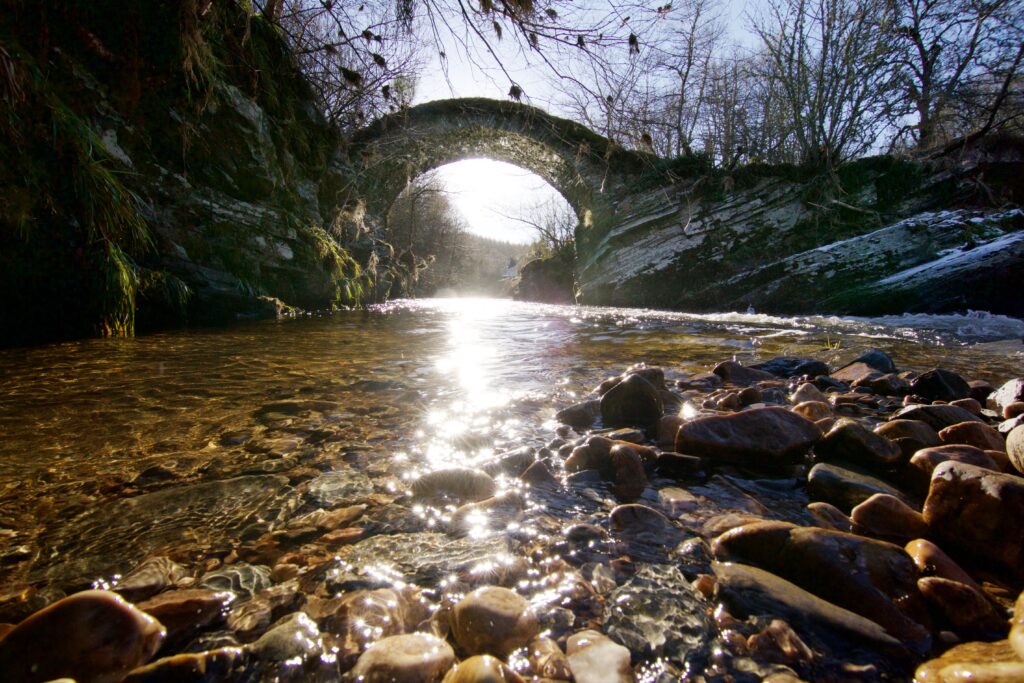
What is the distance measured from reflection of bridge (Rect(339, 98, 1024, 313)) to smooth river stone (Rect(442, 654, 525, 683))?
2.58 metres

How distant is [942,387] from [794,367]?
2.53 ft

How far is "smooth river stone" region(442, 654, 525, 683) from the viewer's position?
2.11ft

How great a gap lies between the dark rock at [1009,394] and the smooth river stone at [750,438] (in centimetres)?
124

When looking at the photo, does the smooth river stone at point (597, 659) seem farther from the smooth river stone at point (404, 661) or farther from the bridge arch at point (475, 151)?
the bridge arch at point (475, 151)

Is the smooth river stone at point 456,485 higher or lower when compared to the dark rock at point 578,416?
lower

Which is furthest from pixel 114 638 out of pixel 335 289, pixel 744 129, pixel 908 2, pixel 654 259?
pixel 744 129

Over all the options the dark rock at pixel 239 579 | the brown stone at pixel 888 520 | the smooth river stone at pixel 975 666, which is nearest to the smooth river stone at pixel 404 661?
the dark rock at pixel 239 579

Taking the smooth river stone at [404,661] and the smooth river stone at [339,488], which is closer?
the smooth river stone at [404,661]

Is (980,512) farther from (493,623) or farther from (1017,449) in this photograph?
(493,623)

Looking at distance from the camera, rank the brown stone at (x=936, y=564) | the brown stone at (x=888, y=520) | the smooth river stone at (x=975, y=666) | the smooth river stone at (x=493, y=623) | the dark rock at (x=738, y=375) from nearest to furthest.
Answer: the smooth river stone at (x=975, y=666) < the smooth river stone at (x=493, y=623) < the brown stone at (x=936, y=564) < the brown stone at (x=888, y=520) < the dark rock at (x=738, y=375)

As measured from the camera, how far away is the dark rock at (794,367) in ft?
9.42

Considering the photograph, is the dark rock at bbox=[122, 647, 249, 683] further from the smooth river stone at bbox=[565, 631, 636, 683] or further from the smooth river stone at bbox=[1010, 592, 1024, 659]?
the smooth river stone at bbox=[1010, 592, 1024, 659]

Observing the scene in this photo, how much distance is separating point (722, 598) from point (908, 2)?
665 inches

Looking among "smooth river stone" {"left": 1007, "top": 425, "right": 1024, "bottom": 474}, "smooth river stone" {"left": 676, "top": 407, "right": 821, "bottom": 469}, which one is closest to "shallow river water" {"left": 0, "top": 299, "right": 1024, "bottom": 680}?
"smooth river stone" {"left": 676, "top": 407, "right": 821, "bottom": 469}
